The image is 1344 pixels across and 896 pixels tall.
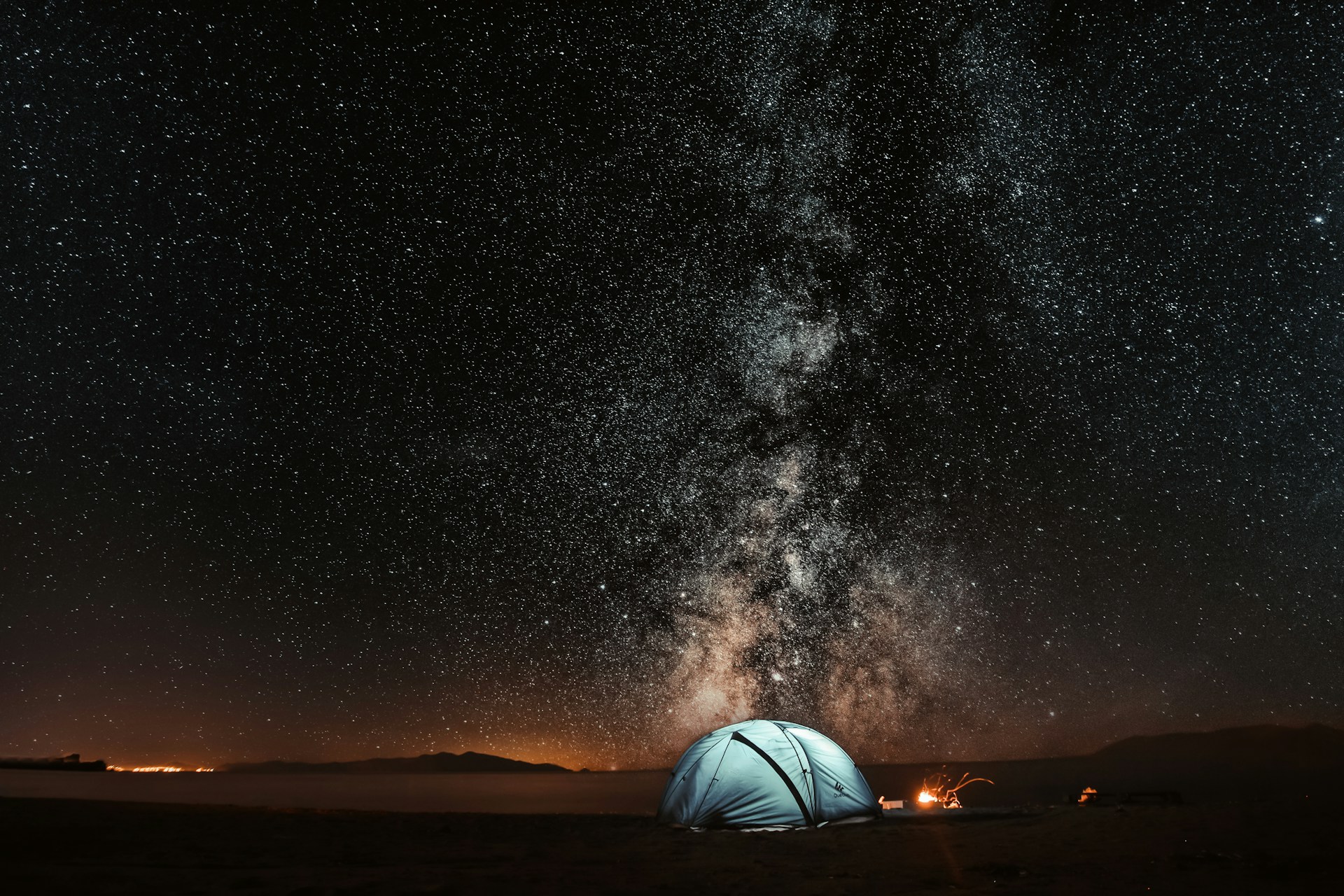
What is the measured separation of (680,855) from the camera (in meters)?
9.71

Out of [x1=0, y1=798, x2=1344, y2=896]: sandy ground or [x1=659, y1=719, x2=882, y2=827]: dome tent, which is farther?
[x1=659, y1=719, x2=882, y2=827]: dome tent

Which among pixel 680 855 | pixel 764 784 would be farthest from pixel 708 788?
pixel 680 855

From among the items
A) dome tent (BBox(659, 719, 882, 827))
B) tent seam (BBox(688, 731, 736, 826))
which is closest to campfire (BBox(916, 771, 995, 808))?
dome tent (BBox(659, 719, 882, 827))

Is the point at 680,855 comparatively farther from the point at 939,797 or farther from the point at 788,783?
the point at 939,797

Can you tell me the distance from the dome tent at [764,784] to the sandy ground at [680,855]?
1.75ft

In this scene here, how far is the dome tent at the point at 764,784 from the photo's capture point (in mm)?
12312

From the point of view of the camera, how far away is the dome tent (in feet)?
40.4

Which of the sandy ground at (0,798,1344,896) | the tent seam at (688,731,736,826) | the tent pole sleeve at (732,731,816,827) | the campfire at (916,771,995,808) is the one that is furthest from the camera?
the campfire at (916,771,995,808)

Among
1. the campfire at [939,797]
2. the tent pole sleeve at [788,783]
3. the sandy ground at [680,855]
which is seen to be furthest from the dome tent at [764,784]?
the campfire at [939,797]

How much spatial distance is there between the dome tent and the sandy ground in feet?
1.75

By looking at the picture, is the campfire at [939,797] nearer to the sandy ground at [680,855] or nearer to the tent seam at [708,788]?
the sandy ground at [680,855]

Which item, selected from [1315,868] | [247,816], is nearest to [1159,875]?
[1315,868]

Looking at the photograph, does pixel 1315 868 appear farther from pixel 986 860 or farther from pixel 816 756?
pixel 816 756

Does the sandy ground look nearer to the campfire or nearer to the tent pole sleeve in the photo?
the tent pole sleeve
